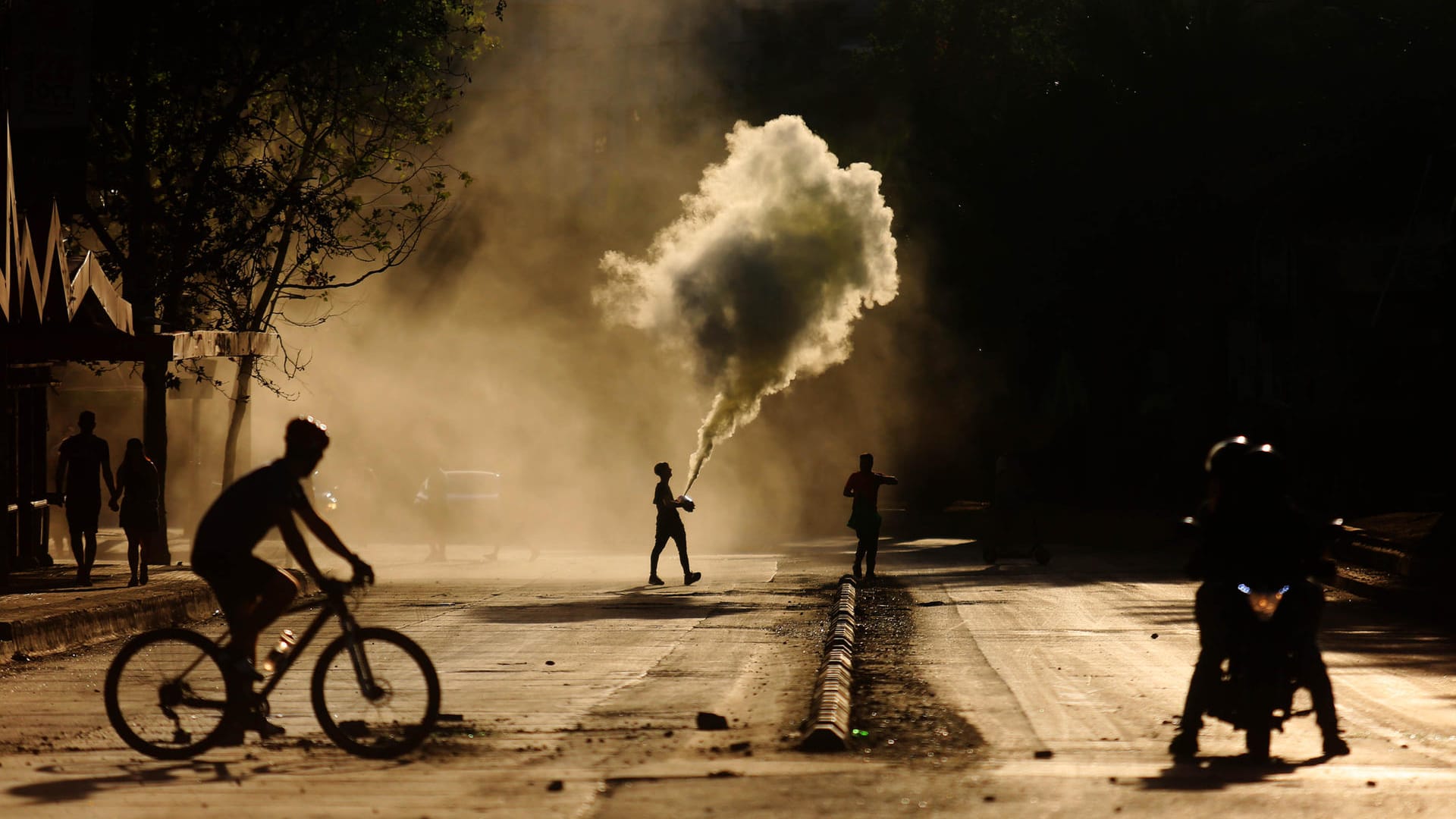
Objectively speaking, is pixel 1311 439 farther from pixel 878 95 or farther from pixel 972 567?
pixel 878 95

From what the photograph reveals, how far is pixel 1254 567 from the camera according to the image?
856 centimetres

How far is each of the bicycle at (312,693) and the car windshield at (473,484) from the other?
28970 mm

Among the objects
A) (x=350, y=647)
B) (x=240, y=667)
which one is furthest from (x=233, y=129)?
(x=350, y=647)

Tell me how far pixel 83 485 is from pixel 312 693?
12359 millimetres

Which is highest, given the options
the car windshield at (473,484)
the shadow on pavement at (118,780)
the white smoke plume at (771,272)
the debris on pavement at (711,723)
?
the white smoke plume at (771,272)

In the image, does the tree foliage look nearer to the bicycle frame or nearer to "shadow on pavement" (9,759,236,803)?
the bicycle frame

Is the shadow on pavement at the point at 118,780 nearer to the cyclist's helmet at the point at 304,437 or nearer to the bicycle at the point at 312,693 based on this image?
the bicycle at the point at 312,693

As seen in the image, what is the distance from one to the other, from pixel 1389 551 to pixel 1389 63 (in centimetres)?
1740

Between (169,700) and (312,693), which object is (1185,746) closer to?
(312,693)

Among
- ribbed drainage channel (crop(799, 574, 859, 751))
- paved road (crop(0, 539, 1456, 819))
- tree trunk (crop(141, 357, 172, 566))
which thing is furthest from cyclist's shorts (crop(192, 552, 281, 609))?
A: tree trunk (crop(141, 357, 172, 566))

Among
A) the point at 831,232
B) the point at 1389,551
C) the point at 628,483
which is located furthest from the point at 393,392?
the point at 1389,551

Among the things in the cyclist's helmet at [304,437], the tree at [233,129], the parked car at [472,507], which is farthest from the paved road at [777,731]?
the parked car at [472,507]

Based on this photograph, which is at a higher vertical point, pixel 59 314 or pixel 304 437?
pixel 59 314

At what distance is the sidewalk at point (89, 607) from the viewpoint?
46.7ft
